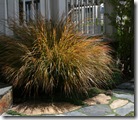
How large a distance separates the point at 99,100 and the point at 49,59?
86cm

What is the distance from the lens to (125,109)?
378 cm

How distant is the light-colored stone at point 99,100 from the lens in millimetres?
3992

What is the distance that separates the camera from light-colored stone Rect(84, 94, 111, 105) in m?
3.99

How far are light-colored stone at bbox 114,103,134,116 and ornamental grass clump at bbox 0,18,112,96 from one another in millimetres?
502

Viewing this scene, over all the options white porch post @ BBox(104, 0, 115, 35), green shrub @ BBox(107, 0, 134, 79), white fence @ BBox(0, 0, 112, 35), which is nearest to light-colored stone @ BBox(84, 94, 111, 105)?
white fence @ BBox(0, 0, 112, 35)

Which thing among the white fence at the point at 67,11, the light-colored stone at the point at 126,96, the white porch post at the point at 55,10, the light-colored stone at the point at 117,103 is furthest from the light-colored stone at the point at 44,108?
the white porch post at the point at 55,10

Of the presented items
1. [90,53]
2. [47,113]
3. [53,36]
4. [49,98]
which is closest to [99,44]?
[90,53]

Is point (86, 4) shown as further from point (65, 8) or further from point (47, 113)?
point (47, 113)

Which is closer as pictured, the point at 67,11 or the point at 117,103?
the point at 117,103

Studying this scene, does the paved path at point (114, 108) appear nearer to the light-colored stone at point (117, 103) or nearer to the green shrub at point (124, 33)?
the light-colored stone at point (117, 103)

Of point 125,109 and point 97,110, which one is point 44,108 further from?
point 125,109

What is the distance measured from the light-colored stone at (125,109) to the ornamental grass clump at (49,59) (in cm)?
50

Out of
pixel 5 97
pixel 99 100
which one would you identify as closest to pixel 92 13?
pixel 99 100

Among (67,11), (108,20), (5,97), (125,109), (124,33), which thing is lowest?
(125,109)
